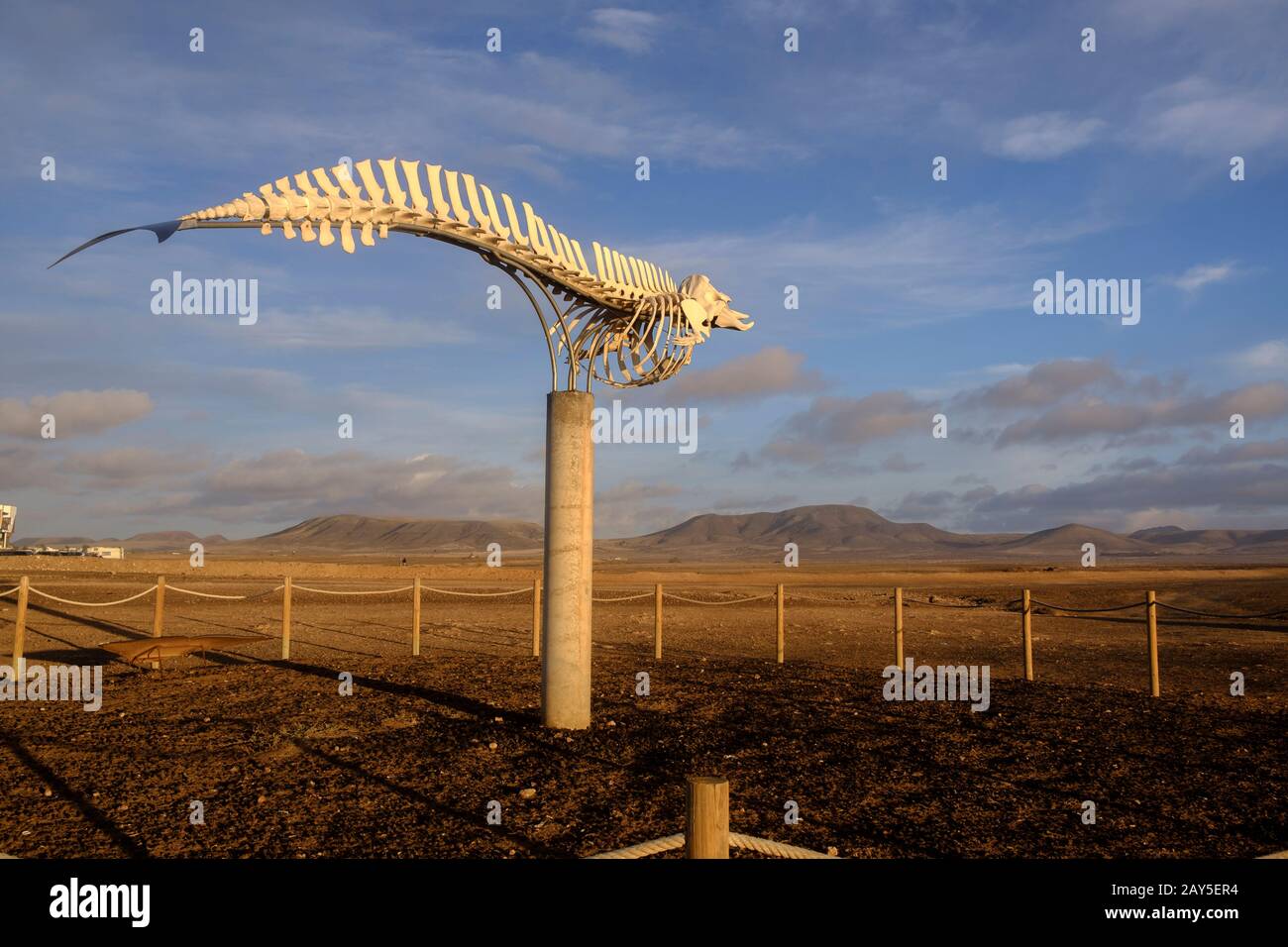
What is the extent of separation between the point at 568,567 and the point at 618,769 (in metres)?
2.23

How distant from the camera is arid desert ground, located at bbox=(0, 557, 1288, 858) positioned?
677 centimetres

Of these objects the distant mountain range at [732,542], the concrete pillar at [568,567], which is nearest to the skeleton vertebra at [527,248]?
Result: the concrete pillar at [568,567]

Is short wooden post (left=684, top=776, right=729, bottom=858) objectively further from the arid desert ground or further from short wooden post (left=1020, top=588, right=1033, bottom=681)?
short wooden post (left=1020, top=588, right=1033, bottom=681)

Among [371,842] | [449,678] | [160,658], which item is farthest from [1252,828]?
[160,658]

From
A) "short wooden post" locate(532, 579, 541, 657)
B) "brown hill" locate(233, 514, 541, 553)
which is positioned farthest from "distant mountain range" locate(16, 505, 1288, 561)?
"short wooden post" locate(532, 579, 541, 657)

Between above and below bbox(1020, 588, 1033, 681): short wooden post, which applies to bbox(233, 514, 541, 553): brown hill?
above

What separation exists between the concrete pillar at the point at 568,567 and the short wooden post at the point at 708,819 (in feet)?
18.2

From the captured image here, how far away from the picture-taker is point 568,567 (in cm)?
981

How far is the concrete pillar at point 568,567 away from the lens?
387 inches

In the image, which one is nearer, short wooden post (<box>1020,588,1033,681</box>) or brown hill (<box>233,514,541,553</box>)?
short wooden post (<box>1020,588,1033,681</box>)

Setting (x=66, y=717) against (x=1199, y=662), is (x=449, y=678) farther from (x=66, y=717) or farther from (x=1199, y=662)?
(x=1199, y=662)

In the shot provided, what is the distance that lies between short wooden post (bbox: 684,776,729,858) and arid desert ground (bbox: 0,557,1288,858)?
2.20 metres

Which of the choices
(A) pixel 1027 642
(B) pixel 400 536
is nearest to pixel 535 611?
(A) pixel 1027 642

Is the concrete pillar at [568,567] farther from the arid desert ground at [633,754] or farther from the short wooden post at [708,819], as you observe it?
the short wooden post at [708,819]
